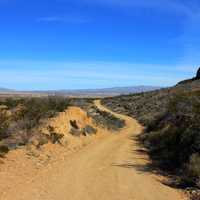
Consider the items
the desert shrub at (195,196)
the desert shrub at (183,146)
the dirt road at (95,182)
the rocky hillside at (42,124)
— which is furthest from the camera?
the rocky hillside at (42,124)

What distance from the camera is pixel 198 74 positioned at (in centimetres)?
9662

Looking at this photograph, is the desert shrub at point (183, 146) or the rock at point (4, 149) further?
the rock at point (4, 149)

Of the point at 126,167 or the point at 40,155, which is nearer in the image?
the point at 126,167

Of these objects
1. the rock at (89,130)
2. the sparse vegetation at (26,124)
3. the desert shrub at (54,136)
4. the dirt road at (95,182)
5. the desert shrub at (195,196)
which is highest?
the sparse vegetation at (26,124)

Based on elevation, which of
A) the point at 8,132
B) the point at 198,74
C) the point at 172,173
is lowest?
the point at 172,173

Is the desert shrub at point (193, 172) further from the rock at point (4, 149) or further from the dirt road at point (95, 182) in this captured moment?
the rock at point (4, 149)

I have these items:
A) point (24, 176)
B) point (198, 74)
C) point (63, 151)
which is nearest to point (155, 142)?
point (63, 151)

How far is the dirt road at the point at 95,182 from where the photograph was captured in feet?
34.4

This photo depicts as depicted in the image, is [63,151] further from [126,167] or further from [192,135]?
[192,135]

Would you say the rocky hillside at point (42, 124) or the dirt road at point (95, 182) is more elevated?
the rocky hillside at point (42, 124)

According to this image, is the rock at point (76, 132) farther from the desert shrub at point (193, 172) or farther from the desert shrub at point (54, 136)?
the desert shrub at point (193, 172)

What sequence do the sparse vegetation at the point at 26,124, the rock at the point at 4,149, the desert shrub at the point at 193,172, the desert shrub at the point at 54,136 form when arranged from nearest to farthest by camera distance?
1. the desert shrub at the point at 193,172
2. the rock at the point at 4,149
3. the sparse vegetation at the point at 26,124
4. the desert shrub at the point at 54,136

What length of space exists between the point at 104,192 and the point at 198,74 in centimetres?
9000

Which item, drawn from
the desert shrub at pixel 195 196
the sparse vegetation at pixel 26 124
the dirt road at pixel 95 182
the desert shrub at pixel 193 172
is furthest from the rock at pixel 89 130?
the desert shrub at pixel 195 196
